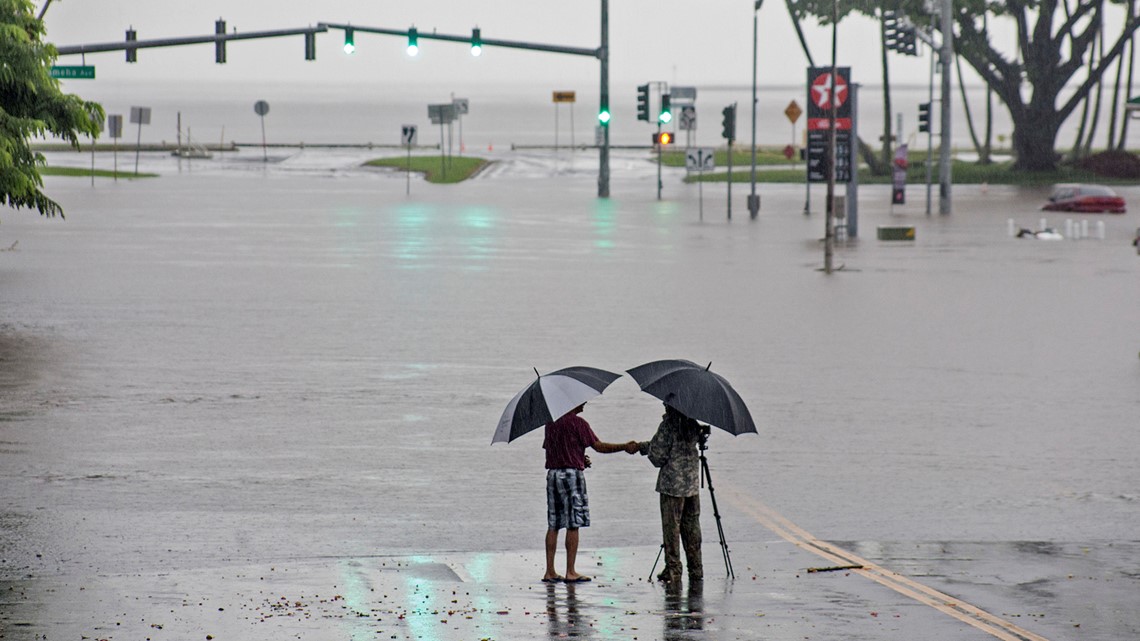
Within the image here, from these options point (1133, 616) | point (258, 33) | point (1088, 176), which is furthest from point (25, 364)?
point (1088, 176)

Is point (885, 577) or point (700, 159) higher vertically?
point (700, 159)

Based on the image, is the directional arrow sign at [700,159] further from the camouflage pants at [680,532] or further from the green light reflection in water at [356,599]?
the green light reflection in water at [356,599]

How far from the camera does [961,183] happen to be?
3034 inches

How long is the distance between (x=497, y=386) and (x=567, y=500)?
303 inches

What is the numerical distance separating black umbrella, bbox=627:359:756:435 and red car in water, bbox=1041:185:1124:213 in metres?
46.7

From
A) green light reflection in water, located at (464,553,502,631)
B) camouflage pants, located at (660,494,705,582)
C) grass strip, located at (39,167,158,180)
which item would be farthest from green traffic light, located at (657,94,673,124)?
camouflage pants, located at (660,494,705,582)

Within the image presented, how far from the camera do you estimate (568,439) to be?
Result: 1025 cm

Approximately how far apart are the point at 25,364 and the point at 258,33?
29888 millimetres

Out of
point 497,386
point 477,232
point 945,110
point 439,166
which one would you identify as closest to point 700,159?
point 945,110

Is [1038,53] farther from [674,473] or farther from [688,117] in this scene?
[674,473]

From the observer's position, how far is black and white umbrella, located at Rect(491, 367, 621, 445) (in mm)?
9922

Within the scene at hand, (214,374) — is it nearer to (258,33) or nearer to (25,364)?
(25,364)

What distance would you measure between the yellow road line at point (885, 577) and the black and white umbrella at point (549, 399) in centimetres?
213

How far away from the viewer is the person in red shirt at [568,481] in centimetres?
1025
